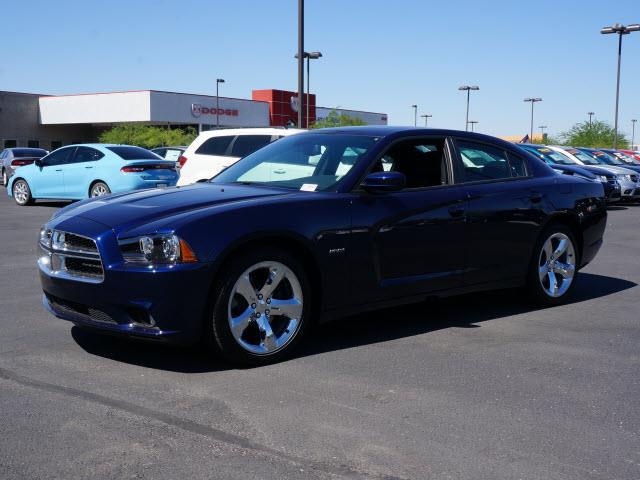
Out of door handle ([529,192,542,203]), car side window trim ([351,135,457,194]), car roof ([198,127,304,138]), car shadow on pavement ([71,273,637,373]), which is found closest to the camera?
car shadow on pavement ([71,273,637,373])

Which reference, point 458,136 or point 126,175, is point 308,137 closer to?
point 458,136

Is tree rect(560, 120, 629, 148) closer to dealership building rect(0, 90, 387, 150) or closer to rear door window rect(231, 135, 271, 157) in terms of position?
dealership building rect(0, 90, 387, 150)

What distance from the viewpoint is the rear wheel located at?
19.7 metres

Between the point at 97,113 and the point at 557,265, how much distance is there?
59140mm

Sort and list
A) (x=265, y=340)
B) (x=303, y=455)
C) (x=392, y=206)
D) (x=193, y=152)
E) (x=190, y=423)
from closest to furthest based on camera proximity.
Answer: (x=303, y=455)
(x=190, y=423)
(x=265, y=340)
(x=392, y=206)
(x=193, y=152)

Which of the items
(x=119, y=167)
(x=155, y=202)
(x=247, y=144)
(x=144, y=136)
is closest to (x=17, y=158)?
(x=119, y=167)

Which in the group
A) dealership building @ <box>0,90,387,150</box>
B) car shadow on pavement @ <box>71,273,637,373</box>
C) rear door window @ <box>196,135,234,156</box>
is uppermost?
dealership building @ <box>0,90,387,150</box>

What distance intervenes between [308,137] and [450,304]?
2.07 meters

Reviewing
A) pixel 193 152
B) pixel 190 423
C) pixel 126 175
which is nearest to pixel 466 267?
pixel 190 423

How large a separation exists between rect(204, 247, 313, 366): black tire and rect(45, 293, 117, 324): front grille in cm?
61

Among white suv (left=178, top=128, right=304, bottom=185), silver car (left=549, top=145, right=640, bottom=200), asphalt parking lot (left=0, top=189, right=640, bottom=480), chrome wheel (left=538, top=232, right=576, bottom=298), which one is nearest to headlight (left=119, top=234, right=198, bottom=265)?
asphalt parking lot (left=0, top=189, right=640, bottom=480)

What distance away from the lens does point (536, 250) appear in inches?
275

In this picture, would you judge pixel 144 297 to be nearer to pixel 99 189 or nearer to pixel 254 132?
pixel 254 132

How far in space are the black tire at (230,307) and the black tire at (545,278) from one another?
2650 mm
